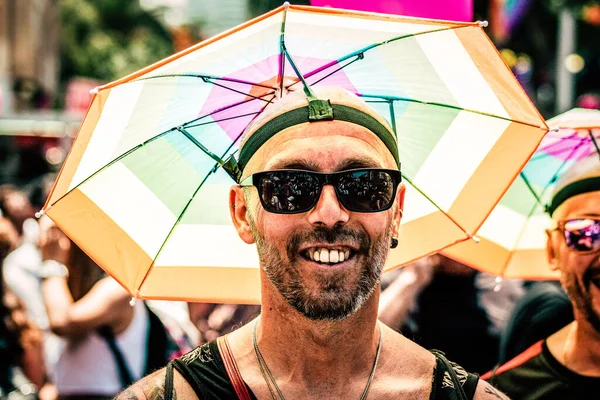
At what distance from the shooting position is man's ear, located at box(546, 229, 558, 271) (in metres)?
3.56

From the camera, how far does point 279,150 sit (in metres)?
2.62

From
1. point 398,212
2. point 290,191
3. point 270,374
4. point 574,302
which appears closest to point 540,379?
point 574,302

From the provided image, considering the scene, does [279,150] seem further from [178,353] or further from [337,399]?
[178,353]

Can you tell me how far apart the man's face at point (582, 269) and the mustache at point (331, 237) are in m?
1.24

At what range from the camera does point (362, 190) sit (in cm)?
251

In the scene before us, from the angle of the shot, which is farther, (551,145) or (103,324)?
(103,324)

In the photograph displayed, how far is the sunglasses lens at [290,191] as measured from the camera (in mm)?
2506

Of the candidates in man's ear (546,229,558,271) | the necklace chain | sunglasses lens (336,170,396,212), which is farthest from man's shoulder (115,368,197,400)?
man's ear (546,229,558,271)

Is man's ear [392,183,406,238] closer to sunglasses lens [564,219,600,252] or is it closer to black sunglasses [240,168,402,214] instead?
black sunglasses [240,168,402,214]

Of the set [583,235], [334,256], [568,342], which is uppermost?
[334,256]

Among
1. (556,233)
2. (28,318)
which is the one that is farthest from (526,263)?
(28,318)

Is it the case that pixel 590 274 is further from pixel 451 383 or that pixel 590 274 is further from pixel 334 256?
pixel 334 256

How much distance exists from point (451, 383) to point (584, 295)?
40.0 inches

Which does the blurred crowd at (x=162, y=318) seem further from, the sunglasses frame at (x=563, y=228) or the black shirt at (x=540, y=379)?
the sunglasses frame at (x=563, y=228)
